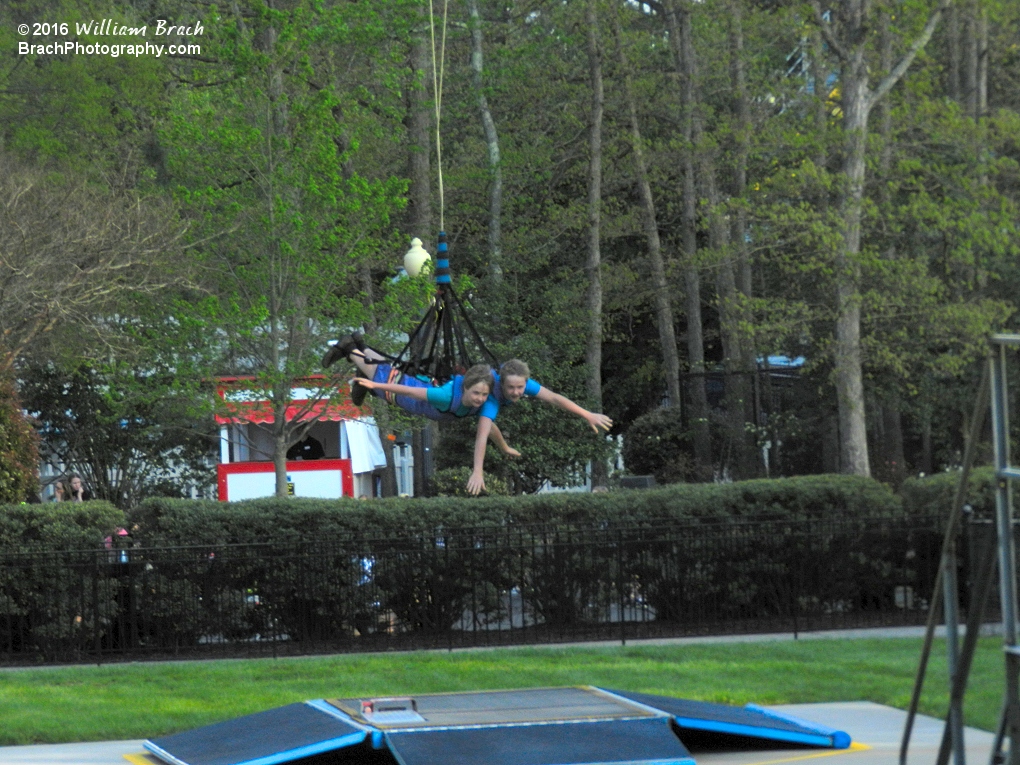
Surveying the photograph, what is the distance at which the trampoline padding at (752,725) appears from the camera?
313 inches

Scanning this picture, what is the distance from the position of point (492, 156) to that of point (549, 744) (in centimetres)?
2176

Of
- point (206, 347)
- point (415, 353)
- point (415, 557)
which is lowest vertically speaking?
point (415, 557)

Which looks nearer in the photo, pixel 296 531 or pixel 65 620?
pixel 65 620

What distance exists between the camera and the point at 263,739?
25.5 ft

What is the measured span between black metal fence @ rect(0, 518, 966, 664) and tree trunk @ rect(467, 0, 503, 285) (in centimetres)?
1415

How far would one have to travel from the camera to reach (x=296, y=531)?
14461 millimetres

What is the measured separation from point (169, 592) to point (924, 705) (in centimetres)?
797

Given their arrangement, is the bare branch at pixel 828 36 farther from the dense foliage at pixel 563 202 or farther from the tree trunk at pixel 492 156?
the tree trunk at pixel 492 156

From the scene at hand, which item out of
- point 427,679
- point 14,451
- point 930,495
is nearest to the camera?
point 427,679

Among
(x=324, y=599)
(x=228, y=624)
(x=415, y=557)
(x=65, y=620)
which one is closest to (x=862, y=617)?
(x=415, y=557)

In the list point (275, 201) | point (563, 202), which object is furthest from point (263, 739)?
point (563, 202)

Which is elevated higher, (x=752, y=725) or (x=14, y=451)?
(x=14, y=451)

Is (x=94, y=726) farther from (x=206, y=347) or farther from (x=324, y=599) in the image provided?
(x=206, y=347)

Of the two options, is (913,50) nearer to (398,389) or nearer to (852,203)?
(852,203)
